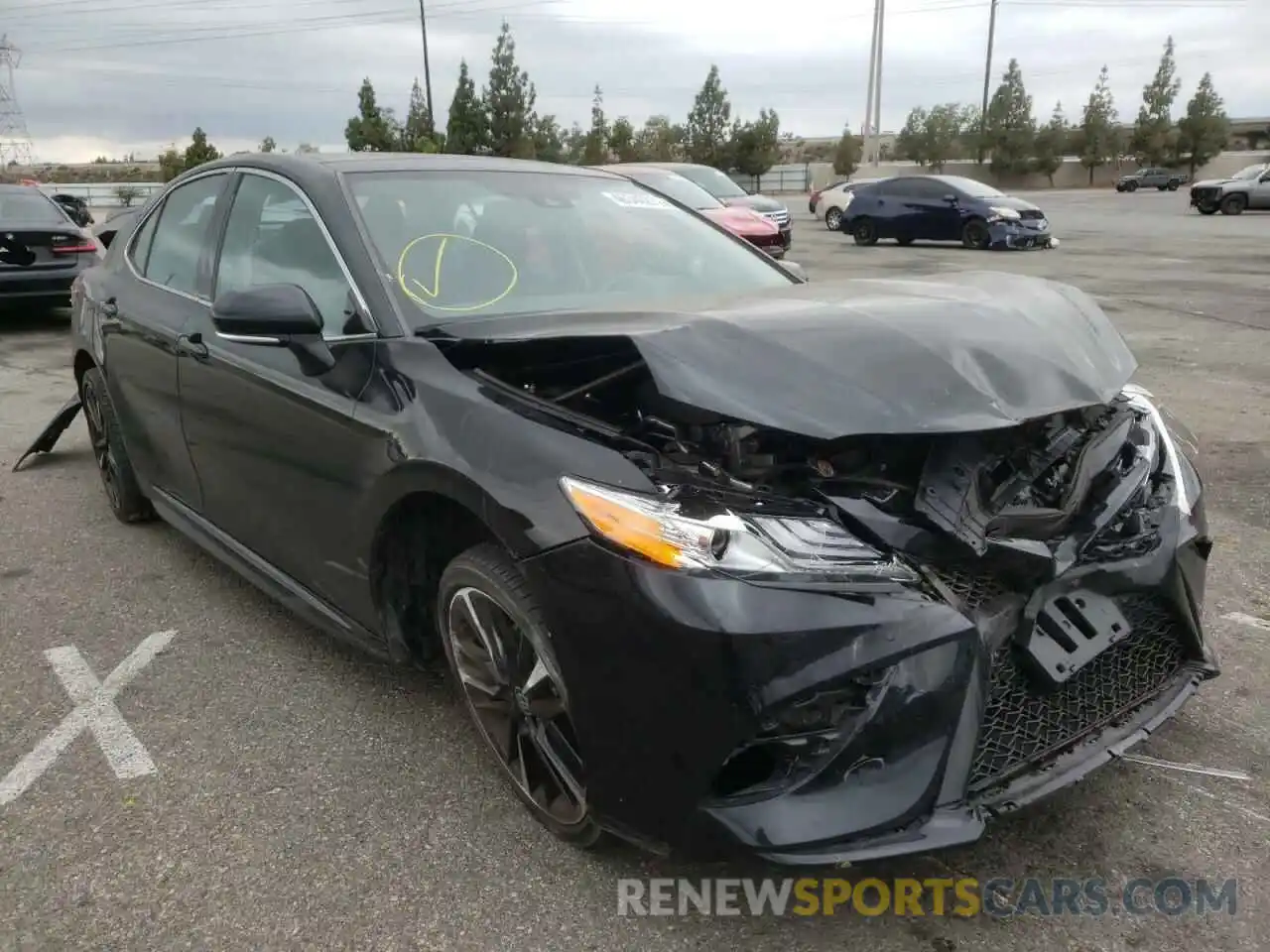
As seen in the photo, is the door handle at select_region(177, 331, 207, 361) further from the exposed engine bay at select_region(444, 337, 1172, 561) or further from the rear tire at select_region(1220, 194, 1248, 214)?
the rear tire at select_region(1220, 194, 1248, 214)

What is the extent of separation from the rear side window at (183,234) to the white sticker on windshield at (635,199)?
143 cm

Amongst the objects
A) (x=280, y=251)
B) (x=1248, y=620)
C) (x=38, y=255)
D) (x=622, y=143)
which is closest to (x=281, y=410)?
(x=280, y=251)

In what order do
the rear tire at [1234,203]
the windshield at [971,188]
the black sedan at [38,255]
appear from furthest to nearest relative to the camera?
the rear tire at [1234,203], the windshield at [971,188], the black sedan at [38,255]

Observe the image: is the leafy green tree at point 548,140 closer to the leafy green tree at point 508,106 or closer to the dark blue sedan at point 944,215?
the leafy green tree at point 508,106

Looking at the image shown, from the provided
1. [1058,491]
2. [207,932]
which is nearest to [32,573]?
[207,932]

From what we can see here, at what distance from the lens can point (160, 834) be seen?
2510 millimetres

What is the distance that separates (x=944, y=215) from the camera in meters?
20.3

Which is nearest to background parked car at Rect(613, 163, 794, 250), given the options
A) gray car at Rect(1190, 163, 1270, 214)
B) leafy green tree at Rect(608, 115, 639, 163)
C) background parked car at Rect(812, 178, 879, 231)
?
background parked car at Rect(812, 178, 879, 231)

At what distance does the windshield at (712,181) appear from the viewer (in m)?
17.6

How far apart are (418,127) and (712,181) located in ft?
126

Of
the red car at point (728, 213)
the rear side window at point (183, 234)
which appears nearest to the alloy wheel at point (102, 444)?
the rear side window at point (183, 234)

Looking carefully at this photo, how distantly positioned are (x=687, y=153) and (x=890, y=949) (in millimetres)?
61248

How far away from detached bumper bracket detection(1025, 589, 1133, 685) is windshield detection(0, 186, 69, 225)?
38.1 ft

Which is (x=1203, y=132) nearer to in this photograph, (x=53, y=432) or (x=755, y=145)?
(x=755, y=145)
